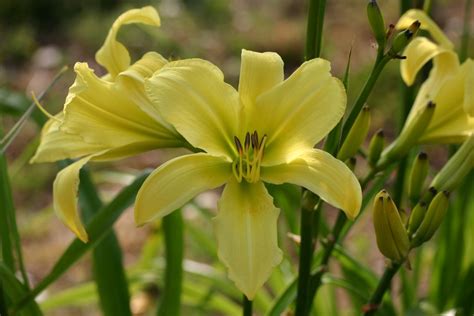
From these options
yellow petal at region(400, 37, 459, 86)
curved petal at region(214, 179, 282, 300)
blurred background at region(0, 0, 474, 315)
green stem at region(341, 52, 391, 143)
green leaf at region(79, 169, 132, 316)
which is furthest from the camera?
blurred background at region(0, 0, 474, 315)

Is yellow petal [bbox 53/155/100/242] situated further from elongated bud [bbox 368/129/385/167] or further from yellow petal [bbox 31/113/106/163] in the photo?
elongated bud [bbox 368/129/385/167]

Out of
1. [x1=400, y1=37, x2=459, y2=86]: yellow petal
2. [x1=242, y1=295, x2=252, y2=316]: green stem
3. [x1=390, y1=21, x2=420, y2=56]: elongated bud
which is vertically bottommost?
[x1=242, y1=295, x2=252, y2=316]: green stem

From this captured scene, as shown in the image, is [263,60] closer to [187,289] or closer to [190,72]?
[190,72]

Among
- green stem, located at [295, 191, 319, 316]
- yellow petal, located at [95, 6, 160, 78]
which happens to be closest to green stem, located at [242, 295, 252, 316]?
green stem, located at [295, 191, 319, 316]

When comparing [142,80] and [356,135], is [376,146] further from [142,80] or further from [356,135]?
[142,80]

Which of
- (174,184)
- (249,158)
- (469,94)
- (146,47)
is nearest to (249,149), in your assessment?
(249,158)

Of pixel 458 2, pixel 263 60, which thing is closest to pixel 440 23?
pixel 458 2

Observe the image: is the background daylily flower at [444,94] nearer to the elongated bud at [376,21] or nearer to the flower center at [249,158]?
the elongated bud at [376,21]

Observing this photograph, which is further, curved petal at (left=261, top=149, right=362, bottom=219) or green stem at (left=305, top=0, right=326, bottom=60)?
green stem at (left=305, top=0, right=326, bottom=60)
